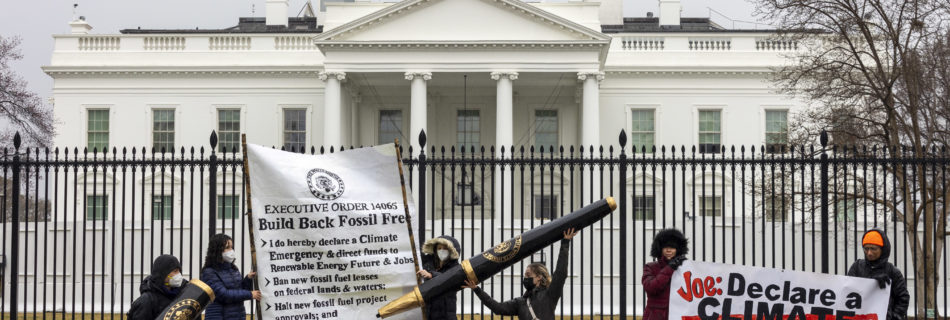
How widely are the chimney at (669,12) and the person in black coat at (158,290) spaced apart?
137ft

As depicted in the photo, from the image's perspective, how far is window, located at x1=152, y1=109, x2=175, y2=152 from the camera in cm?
4044

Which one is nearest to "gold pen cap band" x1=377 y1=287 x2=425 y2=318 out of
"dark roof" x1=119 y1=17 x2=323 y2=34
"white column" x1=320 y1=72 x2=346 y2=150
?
"white column" x1=320 y1=72 x2=346 y2=150

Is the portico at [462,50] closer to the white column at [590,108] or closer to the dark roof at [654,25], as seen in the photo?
the white column at [590,108]

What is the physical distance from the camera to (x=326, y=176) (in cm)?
795

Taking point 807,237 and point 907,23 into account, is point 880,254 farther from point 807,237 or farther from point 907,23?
point 807,237

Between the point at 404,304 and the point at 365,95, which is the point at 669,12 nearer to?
the point at 365,95

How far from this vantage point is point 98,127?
40.6m

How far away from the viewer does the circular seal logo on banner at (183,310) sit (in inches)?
268

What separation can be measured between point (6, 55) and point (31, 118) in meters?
2.50

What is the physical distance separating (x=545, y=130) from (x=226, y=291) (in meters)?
32.8

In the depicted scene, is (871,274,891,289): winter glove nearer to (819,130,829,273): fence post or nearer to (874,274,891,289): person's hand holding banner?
(874,274,891,289): person's hand holding banner

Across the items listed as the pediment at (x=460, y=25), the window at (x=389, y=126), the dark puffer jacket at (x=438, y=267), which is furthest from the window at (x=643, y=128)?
the dark puffer jacket at (x=438, y=267)

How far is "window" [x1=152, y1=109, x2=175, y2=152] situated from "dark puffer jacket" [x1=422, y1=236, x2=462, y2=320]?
33709mm

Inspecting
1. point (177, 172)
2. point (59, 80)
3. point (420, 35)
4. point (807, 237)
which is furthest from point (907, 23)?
point (59, 80)
